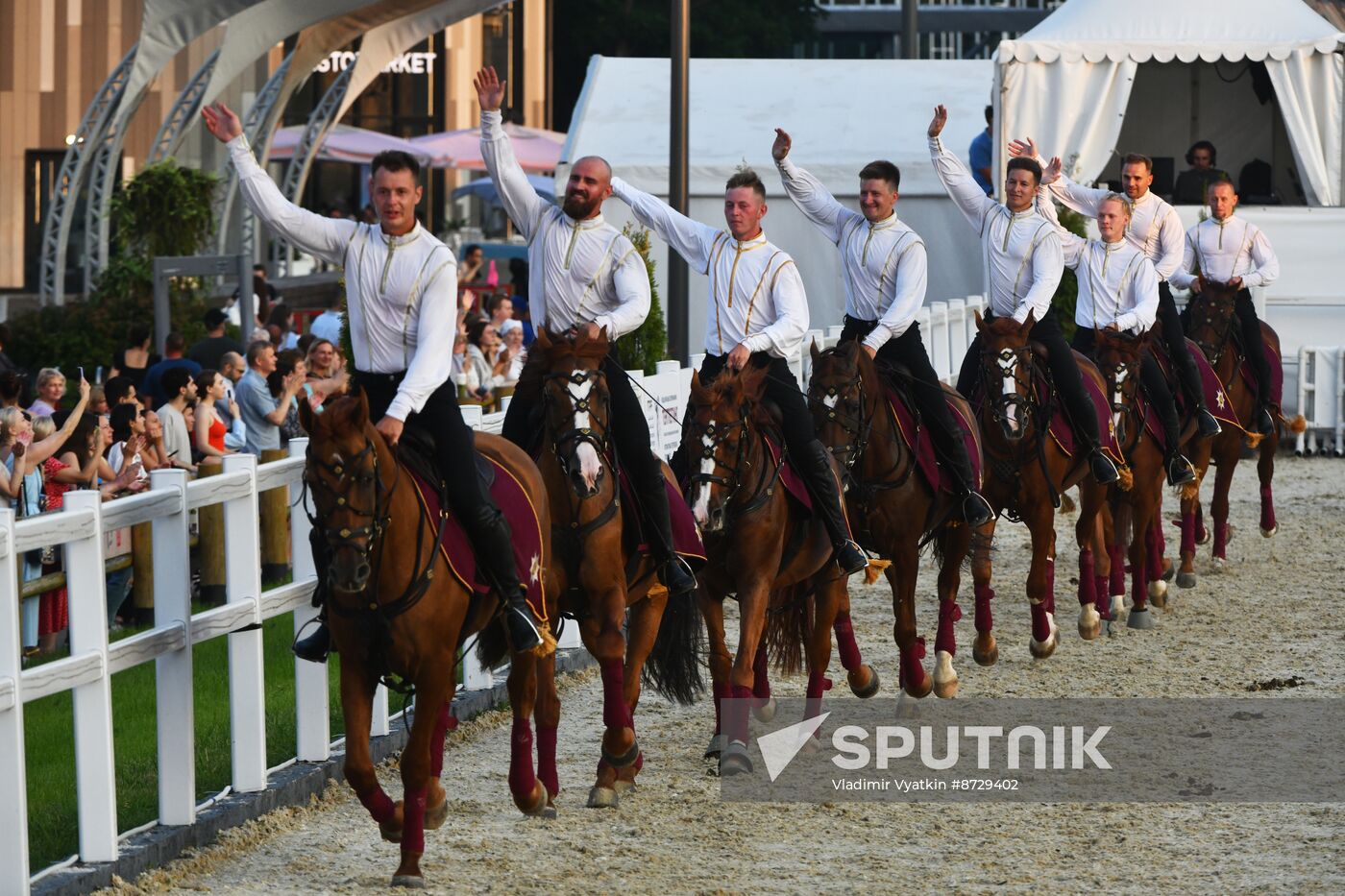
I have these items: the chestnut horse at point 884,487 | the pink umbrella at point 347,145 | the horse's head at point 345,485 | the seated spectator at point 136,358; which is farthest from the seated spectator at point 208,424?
the pink umbrella at point 347,145

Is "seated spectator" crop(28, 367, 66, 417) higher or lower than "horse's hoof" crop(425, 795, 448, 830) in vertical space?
higher

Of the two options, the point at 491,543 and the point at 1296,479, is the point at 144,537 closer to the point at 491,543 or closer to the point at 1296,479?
the point at 491,543

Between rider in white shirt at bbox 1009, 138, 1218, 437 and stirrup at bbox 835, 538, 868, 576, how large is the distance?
17.1 feet

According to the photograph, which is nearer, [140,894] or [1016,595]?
[140,894]

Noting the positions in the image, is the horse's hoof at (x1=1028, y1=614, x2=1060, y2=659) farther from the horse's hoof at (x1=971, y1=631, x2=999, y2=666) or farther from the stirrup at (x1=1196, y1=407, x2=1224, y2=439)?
the stirrup at (x1=1196, y1=407, x2=1224, y2=439)

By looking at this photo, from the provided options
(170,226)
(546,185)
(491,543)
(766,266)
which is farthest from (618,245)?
(546,185)

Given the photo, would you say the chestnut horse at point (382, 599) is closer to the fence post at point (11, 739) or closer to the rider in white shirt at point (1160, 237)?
the fence post at point (11, 739)

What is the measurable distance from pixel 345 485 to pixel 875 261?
4.76 m

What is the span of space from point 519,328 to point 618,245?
10003 millimetres

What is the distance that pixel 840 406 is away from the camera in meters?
10.3

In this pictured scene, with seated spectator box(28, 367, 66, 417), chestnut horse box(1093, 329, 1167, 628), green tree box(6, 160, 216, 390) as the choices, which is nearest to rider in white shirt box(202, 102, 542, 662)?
seated spectator box(28, 367, 66, 417)

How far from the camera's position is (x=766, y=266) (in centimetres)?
977

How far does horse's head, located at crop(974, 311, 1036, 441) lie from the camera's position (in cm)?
1164

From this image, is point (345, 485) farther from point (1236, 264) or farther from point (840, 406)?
point (1236, 264)
